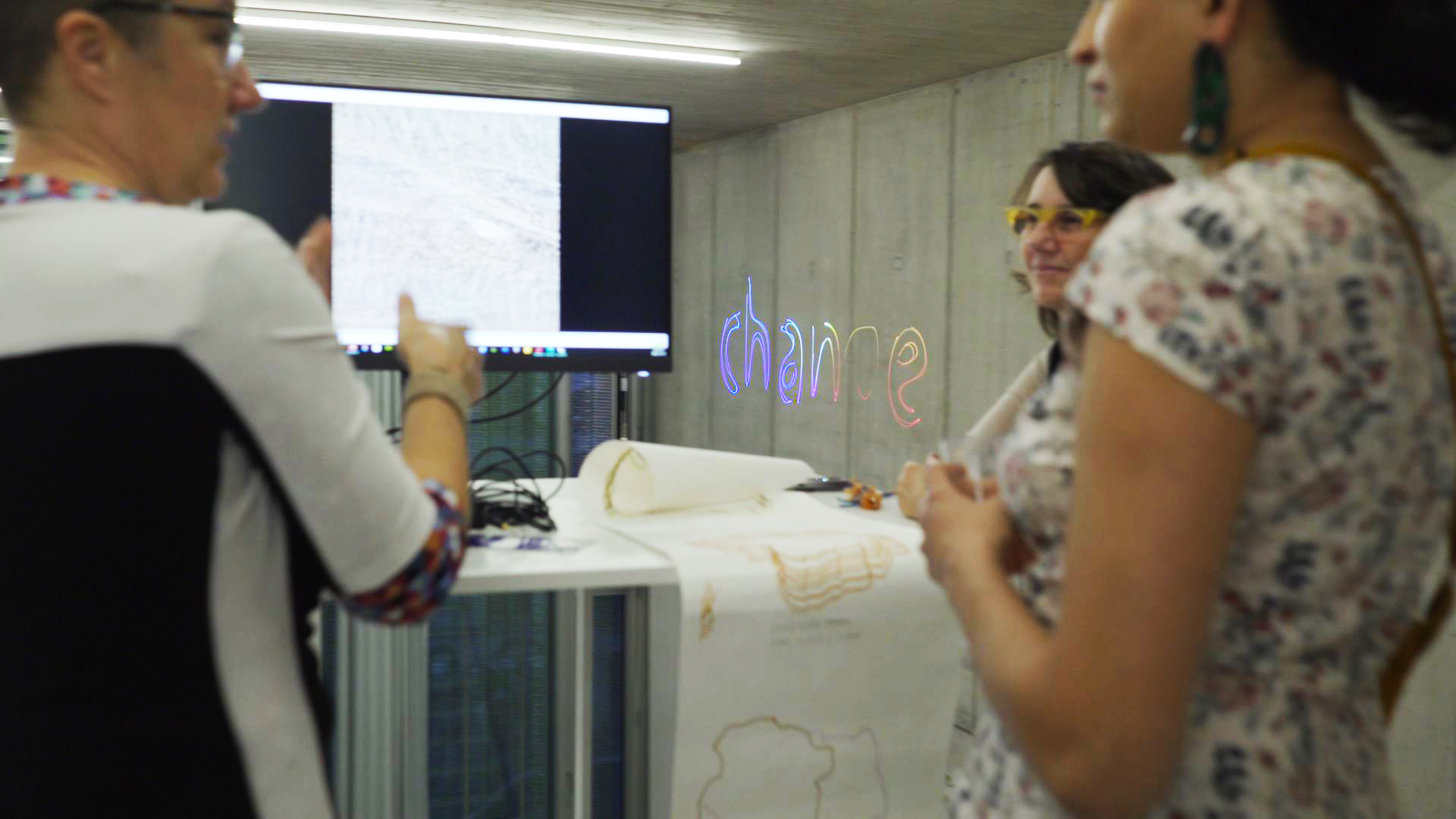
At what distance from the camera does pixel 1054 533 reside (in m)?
0.83

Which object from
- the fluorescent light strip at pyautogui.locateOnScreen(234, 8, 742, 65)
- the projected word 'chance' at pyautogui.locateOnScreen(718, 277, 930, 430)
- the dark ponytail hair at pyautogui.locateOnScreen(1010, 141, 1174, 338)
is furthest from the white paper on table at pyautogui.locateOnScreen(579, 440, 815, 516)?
the projected word 'chance' at pyautogui.locateOnScreen(718, 277, 930, 430)

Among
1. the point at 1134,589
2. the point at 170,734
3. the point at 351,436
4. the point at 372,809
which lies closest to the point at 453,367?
the point at 351,436

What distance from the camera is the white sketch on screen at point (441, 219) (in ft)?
6.53

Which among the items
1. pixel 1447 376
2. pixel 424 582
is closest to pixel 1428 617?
pixel 1447 376

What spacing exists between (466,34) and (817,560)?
436 cm

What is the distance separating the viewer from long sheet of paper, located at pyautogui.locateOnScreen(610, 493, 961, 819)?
1696 millimetres

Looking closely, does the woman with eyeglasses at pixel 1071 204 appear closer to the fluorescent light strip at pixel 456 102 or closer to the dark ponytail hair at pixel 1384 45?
the fluorescent light strip at pixel 456 102

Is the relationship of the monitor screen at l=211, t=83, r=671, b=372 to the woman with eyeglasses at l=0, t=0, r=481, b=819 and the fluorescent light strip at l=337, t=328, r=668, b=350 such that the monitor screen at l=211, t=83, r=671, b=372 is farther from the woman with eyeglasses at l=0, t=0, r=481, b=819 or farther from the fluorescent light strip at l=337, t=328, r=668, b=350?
the woman with eyeglasses at l=0, t=0, r=481, b=819

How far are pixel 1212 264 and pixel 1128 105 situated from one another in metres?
0.16

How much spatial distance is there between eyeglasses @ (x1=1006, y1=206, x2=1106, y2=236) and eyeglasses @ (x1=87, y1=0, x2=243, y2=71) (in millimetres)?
1785

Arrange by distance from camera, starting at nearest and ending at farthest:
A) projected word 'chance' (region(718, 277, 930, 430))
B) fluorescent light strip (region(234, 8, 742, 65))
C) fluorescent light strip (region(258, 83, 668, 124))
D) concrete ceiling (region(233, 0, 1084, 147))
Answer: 1. fluorescent light strip (region(258, 83, 668, 124))
2. concrete ceiling (region(233, 0, 1084, 147))
3. fluorescent light strip (region(234, 8, 742, 65))
4. projected word 'chance' (region(718, 277, 930, 430))

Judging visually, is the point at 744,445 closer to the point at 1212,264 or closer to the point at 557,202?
the point at 557,202

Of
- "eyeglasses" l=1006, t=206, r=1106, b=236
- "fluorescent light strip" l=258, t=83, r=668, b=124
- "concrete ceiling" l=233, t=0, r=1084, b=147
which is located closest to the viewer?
"fluorescent light strip" l=258, t=83, r=668, b=124

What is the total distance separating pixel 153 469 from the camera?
85 cm
